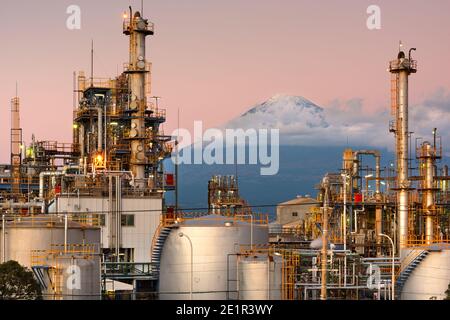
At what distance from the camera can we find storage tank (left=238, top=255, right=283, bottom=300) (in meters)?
37.0

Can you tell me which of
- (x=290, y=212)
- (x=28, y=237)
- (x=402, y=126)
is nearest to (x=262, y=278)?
(x=28, y=237)

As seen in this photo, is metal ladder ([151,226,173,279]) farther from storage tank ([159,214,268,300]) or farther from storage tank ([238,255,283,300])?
storage tank ([238,255,283,300])

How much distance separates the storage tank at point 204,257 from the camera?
39.6 metres

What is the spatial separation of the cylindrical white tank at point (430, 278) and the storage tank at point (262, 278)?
22.8 ft

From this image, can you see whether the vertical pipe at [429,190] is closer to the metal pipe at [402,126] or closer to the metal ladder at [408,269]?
the metal pipe at [402,126]

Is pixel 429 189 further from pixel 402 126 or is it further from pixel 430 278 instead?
pixel 430 278

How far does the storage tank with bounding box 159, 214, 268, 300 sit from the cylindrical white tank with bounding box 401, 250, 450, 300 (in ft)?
22.8

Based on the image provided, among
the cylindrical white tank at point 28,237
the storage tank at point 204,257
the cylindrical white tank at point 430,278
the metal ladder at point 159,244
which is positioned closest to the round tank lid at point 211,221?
the storage tank at point 204,257

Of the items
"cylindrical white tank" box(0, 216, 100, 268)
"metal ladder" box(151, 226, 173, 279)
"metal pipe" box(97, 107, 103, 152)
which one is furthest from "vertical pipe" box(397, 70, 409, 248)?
"cylindrical white tank" box(0, 216, 100, 268)

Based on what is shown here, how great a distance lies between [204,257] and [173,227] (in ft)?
7.04

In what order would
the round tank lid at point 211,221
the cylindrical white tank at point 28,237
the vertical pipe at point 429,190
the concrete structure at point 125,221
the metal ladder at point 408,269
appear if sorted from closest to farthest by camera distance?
the cylindrical white tank at point 28,237, the metal ladder at point 408,269, the round tank lid at point 211,221, the concrete structure at point 125,221, the vertical pipe at point 429,190

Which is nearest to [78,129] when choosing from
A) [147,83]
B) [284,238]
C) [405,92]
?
[147,83]

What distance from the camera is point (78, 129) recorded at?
7256 centimetres

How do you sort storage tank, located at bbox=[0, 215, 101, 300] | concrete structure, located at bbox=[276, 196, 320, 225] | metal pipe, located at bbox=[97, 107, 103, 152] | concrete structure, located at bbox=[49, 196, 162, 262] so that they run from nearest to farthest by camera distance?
storage tank, located at bbox=[0, 215, 101, 300] → concrete structure, located at bbox=[49, 196, 162, 262] → metal pipe, located at bbox=[97, 107, 103, 152] → concrete structure, located at bbox=[276, 196, 320, 225]
